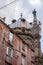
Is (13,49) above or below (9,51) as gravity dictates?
above

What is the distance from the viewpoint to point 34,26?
41438 mm

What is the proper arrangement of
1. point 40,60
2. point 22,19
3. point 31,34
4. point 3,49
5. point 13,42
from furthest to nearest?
point 22,19, point 31,34, point 40,60, point 13,42, point 3,49

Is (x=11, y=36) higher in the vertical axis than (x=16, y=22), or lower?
lower

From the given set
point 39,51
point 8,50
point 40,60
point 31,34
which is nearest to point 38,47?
point 39,51

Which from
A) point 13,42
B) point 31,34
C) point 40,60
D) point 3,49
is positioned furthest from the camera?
point 31,34

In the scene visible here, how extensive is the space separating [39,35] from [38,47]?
3.01 meters

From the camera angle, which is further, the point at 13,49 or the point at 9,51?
the point at 13,49

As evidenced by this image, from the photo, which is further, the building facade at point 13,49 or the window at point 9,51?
the window at point 9,51

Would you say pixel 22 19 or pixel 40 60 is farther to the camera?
pixel 22 19

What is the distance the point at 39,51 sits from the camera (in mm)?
38281

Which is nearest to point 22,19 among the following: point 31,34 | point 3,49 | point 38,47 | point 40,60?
point 31,34

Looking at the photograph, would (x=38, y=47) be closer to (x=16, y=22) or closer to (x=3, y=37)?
(x=16, y=22)

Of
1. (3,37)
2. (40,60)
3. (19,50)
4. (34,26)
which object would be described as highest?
(34,26)

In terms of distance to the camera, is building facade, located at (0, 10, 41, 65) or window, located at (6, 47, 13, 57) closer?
building facade, located at (0, 10, 41, 65)
